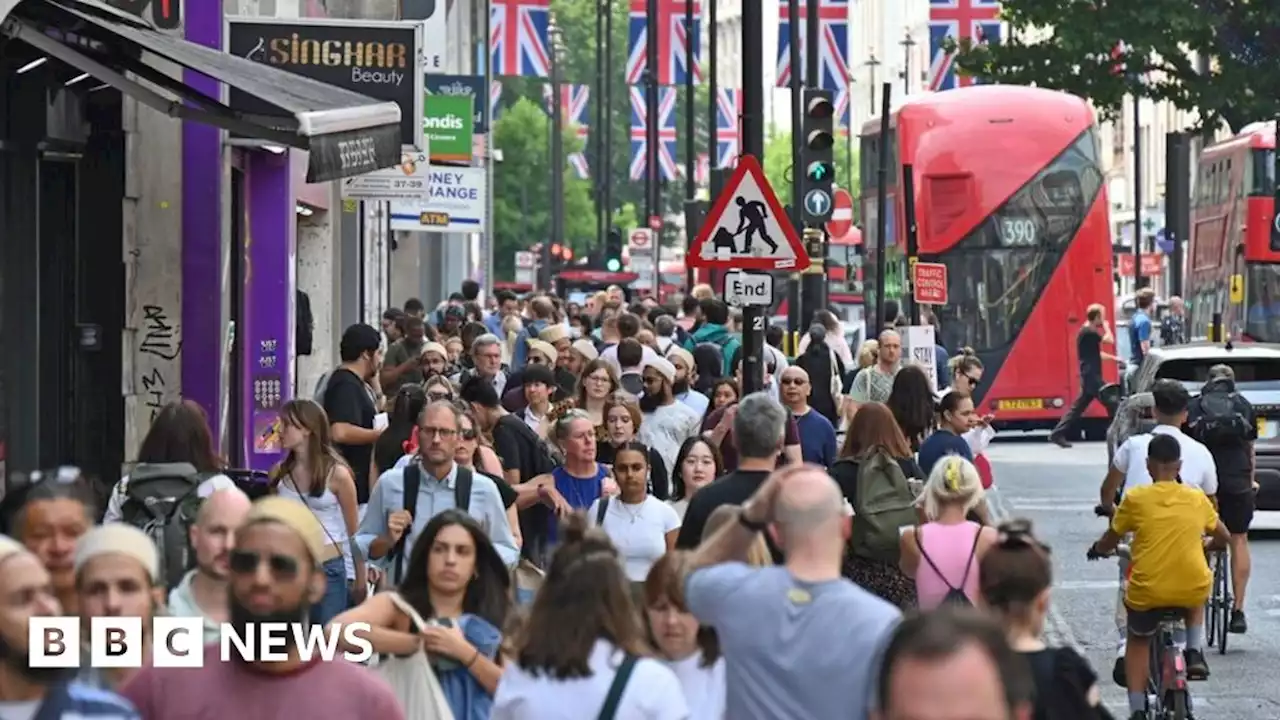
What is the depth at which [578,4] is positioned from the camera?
11844 cm

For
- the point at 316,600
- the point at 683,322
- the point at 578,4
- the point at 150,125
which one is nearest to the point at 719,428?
the point at 150,125

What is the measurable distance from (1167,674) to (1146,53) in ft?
117

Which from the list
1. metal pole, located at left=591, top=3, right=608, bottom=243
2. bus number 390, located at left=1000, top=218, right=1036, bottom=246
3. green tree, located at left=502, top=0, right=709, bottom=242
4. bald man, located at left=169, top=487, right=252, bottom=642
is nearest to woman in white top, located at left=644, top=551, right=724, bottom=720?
bald man, located at left=169, top=487, right=252, bottom=642

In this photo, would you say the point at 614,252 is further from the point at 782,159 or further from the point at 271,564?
the point at 782,159

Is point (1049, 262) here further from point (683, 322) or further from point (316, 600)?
point (316, 600)

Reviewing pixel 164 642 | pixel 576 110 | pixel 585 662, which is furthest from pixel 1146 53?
pixel 164 642

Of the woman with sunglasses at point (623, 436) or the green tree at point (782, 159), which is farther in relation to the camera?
the green tree at point (782, 159)

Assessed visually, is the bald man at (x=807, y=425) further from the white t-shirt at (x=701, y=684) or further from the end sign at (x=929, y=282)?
the end sign at (x=929, y=282)

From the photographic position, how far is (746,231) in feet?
62.4

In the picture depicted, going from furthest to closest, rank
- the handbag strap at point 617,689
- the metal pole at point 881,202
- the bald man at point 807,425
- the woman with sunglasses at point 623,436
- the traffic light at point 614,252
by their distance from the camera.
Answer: the traffic light at point 614,252
the metal pole at point 881,202
the bald man at point 807,425
the woman with sunglasses at point 623,436
the handbag strap at point 617,689

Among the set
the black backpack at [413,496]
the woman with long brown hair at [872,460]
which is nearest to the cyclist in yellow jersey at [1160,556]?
the woman with long brown hair at [872,460]

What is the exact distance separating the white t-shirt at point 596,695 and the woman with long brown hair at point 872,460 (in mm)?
4741

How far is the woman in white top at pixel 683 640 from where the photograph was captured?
24.2 feet

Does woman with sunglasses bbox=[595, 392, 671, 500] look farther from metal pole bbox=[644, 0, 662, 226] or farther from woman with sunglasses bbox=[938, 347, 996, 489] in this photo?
metal pole bbox=[644, 0, 662, 226]
